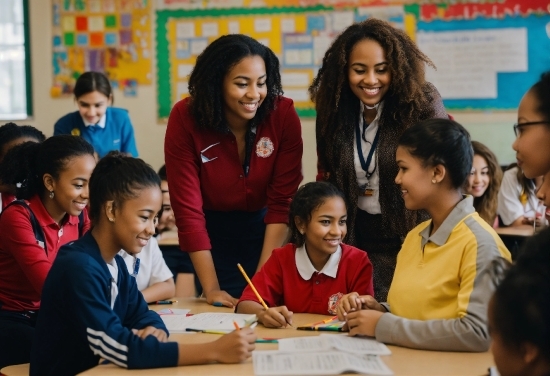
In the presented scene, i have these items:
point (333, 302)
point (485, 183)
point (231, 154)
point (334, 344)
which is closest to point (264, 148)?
point (231, 154)

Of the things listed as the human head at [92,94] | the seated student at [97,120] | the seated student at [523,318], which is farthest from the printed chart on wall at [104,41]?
the seated student at [523,318]

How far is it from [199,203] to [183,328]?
27.0 inches

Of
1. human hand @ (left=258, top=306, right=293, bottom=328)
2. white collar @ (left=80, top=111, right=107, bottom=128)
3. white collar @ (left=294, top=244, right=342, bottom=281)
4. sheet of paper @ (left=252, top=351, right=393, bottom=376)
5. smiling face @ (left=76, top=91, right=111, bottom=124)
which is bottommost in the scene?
human hand @ (left=258, top=306, right=293, bottom=328)

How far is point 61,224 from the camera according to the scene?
255 cm

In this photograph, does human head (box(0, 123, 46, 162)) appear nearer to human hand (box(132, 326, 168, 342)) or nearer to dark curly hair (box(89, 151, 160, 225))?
dark curly hair (box(89, 151, 160, 225))

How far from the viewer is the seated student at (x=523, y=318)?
1.14 metres

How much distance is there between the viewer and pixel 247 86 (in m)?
2.50

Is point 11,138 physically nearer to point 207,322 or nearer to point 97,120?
point 207,322

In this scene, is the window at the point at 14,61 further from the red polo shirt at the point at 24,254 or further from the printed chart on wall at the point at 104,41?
the red polo shirt at the point at 24,254

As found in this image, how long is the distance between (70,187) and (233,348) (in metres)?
1.10

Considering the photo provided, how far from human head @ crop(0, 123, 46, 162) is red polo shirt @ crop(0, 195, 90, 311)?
2.03ft

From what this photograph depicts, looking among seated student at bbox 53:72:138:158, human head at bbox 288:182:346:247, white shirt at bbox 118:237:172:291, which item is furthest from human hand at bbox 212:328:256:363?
seated student at bbox 53:72:138:158

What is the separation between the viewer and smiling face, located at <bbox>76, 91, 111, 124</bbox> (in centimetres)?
456

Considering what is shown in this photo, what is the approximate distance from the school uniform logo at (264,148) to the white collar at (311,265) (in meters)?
0.44
